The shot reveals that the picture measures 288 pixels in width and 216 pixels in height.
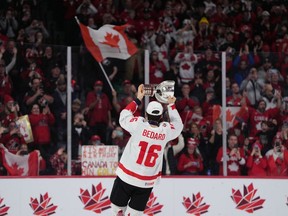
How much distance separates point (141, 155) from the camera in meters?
8.98

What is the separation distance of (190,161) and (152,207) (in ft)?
4.80

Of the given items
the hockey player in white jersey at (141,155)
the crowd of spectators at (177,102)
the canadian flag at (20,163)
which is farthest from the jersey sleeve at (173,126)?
the canadian flag at (20,163)

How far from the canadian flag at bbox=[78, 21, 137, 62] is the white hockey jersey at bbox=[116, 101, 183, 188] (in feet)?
10.8

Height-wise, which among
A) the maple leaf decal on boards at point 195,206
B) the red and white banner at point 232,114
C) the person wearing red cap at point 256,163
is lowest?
the maple leaf decal on boards at point 195,206

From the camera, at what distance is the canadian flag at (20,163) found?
37.1 feet

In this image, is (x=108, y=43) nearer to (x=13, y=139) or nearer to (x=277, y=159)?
(x=13, y=139)

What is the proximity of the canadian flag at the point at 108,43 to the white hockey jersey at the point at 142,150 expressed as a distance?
3.29m

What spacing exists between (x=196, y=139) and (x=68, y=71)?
2.20 meters

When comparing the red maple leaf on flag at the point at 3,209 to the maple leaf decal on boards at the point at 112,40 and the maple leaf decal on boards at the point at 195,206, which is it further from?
the maple leaf decal on boards at the point at 112,40

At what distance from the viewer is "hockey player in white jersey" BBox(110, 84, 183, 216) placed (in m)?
8.97

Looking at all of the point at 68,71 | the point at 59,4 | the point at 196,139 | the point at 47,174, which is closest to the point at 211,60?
the point at 196,139

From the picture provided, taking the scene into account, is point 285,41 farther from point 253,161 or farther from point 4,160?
point 4,160

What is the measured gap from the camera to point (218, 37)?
15852 mm

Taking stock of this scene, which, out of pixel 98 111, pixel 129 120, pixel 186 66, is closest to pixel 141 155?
pixel 129 120
